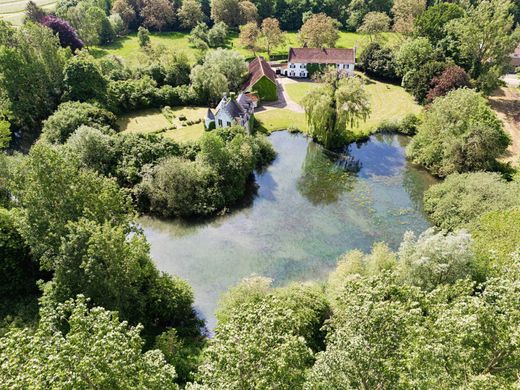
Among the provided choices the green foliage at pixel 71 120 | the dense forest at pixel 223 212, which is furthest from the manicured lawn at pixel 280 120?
the green foliage at pixel 71 120

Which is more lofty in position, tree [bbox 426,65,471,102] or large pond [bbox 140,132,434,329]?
tree [bbox 426,65,471,102]

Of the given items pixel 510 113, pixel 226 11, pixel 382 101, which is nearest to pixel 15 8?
pixel 226 11

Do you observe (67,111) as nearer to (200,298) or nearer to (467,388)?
(200,298)

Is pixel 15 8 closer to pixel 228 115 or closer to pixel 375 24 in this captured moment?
pixel 228 115

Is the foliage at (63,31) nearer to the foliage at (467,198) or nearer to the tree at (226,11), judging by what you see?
the tree at (226,11)

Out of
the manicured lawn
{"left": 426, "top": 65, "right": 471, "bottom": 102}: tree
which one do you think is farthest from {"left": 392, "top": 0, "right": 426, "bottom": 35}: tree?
the manicured lawn

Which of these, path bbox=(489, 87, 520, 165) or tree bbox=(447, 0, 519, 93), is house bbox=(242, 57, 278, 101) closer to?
tree bbox=(447, 0, 519, 93)
